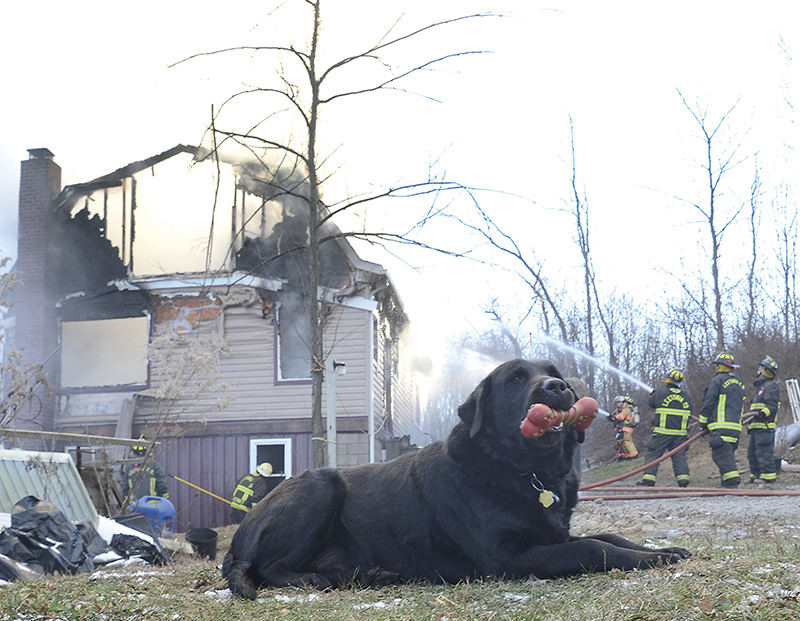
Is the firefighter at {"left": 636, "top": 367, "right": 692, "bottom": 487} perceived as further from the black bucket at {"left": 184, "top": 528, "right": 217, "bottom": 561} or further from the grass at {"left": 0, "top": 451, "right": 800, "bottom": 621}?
the grass at {"left": 0, "top": 451, "right": 800, "bottom": 621}

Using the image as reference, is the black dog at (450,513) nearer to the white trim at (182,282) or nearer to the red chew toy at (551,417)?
the red chew toy at (551,417)

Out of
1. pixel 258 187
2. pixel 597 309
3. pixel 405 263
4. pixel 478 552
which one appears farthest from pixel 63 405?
pixel 478 552

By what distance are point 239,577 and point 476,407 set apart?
1718 mm

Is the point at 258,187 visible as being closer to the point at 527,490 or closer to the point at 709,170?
the point at 709,170

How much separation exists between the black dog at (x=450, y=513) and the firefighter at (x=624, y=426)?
17.3 metres

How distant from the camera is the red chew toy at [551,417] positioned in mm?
4734

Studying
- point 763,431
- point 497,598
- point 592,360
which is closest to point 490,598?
point 497,598

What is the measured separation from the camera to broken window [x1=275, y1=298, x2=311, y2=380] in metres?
21.7

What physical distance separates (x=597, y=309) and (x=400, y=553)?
82.0 ft

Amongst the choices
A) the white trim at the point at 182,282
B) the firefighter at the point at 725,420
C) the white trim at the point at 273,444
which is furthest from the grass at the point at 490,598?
the white trim at the point at 182,282

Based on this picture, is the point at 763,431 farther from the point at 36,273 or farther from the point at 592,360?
the point at 36,273

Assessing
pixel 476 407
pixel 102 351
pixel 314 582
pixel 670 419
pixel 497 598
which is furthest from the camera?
pixel 102 351

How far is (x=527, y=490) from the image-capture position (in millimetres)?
5012

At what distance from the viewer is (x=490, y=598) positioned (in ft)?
14.1
